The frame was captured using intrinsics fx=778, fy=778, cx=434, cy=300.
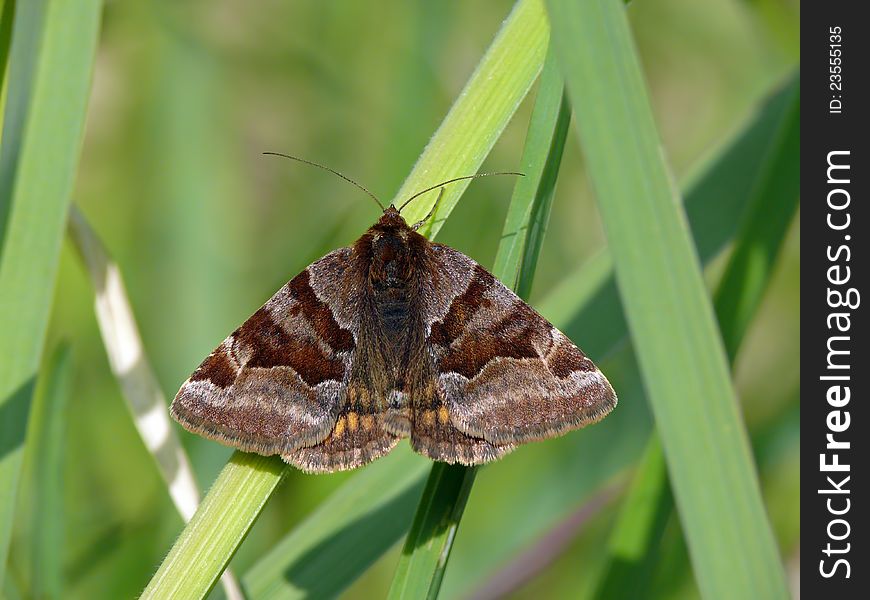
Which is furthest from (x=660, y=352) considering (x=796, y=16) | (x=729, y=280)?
(x=796, y=16)

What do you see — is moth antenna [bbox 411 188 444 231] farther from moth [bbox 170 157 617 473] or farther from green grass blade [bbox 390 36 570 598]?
green grass blade [bbox 390 36 570 598]

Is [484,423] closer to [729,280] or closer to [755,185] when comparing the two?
[729,280]

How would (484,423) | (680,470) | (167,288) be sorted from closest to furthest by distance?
(680,470), (484,423), (167,288)

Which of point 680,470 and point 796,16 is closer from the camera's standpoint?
point 680,470

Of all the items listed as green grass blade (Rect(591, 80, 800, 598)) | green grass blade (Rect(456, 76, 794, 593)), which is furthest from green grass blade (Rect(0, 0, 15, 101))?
green grass blade (Rect(591, 80, 800, 598))

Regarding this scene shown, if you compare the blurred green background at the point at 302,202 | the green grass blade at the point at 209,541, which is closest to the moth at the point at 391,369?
the green grass blade at the point at 209,541

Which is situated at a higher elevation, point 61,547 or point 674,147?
point 674,147
